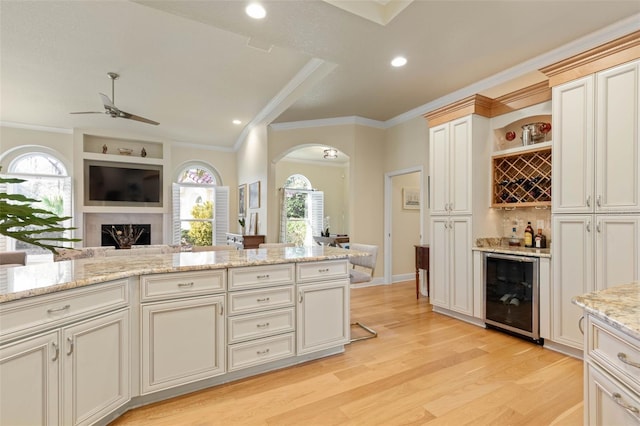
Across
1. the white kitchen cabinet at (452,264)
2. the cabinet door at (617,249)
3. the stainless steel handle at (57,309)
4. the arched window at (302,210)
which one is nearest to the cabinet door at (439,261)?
the white kitchen cabinet at (452,264)

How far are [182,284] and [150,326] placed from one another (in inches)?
12.4

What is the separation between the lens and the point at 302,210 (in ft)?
29.2

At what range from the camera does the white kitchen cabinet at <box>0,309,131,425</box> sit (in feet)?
4.59

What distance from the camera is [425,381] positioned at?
2330 millimetres

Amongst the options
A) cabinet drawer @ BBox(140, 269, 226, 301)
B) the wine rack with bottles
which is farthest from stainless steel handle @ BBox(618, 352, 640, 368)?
the wine rack with bottles

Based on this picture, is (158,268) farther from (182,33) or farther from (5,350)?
(182,33)

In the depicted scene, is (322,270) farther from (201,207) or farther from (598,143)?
(201,207)

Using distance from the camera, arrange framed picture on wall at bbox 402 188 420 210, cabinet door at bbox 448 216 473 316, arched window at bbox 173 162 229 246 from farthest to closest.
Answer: arched window at bbox 173 162 229 246, framed picture on wall at bbox 402 188 420 210, cabinet door at bbox 448 216 473 316

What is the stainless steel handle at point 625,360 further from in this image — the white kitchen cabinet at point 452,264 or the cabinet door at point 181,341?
the white kitchen cabinet at point 452,264

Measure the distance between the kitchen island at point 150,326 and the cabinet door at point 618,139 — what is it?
2.19m

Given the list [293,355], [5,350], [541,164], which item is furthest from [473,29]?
[5,350]

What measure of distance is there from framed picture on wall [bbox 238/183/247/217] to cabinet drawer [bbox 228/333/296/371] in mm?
4842

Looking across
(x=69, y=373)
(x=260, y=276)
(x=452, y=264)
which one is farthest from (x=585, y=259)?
(x=69, y=373)

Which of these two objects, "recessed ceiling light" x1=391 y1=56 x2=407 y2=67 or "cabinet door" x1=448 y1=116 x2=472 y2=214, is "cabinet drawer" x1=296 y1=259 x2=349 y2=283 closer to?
"cabinet door" x1=448 y1=116 x2=472 y2=214
